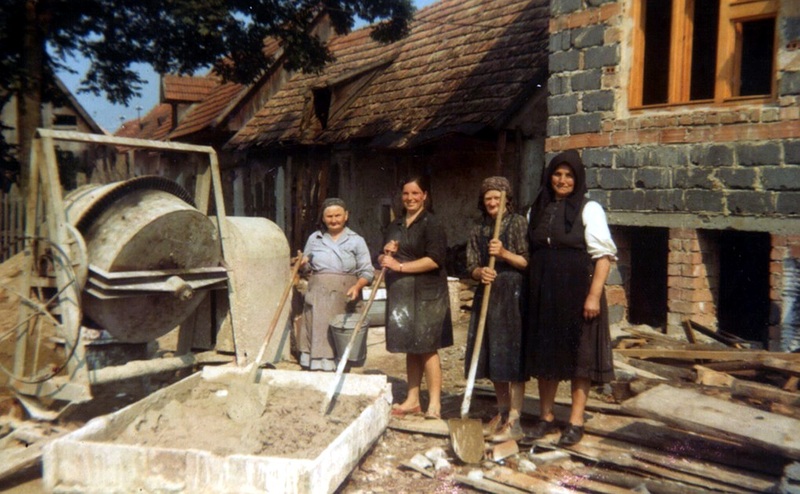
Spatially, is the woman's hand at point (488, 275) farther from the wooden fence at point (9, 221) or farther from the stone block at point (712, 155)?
the wooden fence at point (9, 221)

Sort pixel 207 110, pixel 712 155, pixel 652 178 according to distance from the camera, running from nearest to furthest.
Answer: pixel 712 155, pixel 652 178, pixel 207 110

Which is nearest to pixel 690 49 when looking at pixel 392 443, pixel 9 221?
pixel 392 443

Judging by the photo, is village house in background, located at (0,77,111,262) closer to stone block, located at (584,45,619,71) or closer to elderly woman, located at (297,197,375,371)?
elderly woman, located at (297,197,375,371)

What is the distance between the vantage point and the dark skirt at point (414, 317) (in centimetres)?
535

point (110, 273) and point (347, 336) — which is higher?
point (110, 273)

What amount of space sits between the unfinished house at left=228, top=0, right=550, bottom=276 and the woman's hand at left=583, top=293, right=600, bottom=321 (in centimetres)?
530

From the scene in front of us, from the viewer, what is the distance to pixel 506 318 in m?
4.95

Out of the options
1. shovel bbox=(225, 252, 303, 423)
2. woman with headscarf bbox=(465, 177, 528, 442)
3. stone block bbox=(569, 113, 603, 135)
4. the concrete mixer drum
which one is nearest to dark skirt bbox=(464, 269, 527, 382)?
woman with headscarf bbox=(465, 177, 528, 442)

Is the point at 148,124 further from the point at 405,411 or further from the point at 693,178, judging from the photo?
the point at 405,411

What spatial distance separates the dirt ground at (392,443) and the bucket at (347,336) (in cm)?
67

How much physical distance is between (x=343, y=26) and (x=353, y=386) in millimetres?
8463

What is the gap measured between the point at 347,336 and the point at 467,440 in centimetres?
142

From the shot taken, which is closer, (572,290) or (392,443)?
(572,290)

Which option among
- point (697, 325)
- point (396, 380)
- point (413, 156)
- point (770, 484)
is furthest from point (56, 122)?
point (770, 484)
